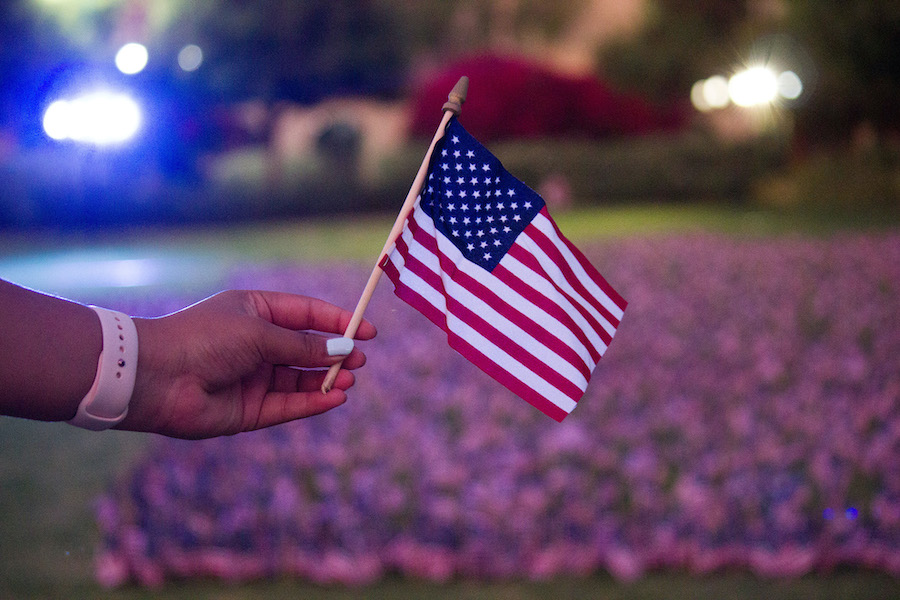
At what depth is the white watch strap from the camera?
122 centimetres

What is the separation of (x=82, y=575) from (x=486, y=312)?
5.66 feet

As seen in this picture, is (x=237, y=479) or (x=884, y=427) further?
(x=884, y=427)

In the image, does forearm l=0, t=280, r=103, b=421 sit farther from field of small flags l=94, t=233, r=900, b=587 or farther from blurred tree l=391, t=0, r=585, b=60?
blurred tree l=391, t=0, r=585, b=60

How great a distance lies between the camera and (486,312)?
4.60 feet

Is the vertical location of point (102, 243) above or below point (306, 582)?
above

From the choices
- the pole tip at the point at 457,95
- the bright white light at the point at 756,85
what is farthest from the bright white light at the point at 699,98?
the pole tip at the point at 457,95

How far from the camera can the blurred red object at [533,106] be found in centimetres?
1331

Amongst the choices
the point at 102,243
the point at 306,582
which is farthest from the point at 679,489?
the point at 102,243

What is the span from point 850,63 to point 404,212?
9.92 m

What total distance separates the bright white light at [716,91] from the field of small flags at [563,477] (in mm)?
11012

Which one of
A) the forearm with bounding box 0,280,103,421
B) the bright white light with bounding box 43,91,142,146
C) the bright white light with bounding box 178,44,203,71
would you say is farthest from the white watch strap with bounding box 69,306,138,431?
the bright white light with bounding box 178,44,203,71

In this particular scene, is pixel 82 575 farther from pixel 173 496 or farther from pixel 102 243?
pixel 102 243

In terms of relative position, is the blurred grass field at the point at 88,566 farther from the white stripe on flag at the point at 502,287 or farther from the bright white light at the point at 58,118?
the bright white light at the point at 58,118

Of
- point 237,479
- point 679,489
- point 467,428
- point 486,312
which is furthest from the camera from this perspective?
point 467,428
